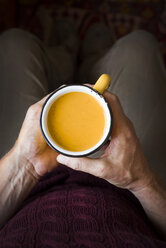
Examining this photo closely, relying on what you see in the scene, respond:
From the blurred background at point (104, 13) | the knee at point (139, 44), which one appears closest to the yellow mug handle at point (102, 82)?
the knee at point (139, 44)

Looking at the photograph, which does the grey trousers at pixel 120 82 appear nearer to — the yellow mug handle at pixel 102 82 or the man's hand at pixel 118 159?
the man's hand at pixel 118 159

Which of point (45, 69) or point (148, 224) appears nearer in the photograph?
point (148, 224)

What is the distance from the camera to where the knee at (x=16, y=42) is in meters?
1.06

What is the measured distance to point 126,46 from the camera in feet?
3.65

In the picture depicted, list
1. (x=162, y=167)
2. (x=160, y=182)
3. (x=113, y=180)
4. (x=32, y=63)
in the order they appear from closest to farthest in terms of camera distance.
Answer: (x=113, y=180) → (x=160, y=182) → (x=162, y=167) → (x=32, y=63)

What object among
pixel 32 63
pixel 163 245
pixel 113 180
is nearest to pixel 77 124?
pixel 113 180

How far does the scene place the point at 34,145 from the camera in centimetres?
74

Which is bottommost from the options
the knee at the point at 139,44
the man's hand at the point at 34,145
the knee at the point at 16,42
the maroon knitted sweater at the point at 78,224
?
the maroon knitted sweater at the point at 78,224

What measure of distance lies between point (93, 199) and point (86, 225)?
94 mm

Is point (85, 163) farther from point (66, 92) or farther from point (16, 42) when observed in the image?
point (16, 42)

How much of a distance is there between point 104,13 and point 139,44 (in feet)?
2.99

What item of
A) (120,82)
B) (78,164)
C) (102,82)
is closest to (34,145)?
(78,164)

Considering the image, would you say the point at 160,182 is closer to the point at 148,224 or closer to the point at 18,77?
the point at 148,224

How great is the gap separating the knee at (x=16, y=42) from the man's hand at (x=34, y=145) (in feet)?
1.58
